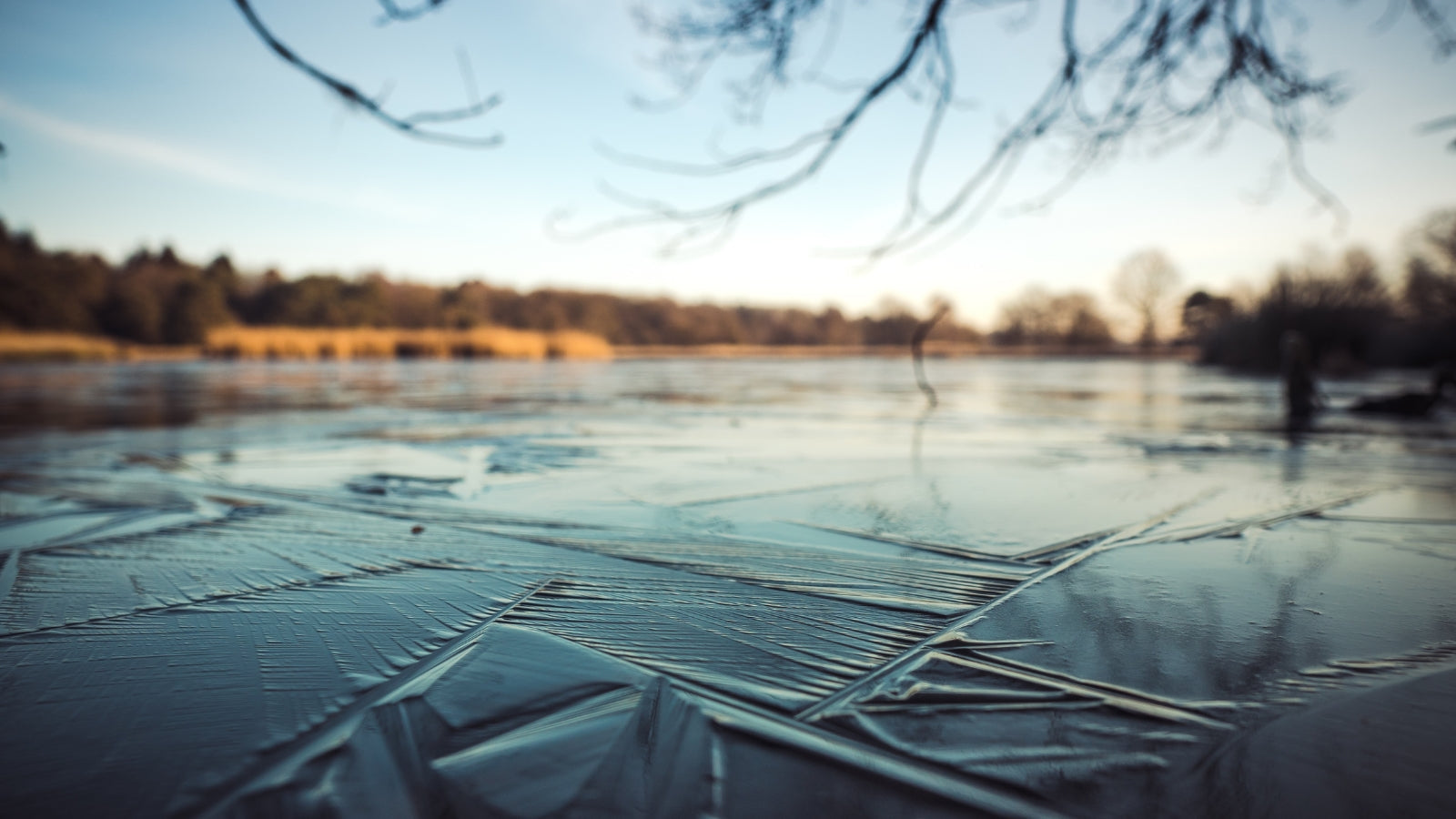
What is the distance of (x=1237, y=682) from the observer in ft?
3.88

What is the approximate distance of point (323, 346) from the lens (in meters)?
26.3

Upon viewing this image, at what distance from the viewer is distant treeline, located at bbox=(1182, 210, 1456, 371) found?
18562 mm

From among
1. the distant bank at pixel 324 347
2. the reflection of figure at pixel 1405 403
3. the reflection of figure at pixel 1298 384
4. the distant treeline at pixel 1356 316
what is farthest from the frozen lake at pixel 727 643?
the distant bank at pixel 324 347

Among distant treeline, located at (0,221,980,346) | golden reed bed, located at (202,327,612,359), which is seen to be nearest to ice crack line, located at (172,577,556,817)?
golden reed bed, located at (202,327,612,359)

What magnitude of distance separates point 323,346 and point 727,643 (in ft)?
97.1

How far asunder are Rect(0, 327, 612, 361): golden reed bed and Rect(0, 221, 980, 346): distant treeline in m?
6.59

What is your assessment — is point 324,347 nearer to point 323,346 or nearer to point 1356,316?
point 323,346

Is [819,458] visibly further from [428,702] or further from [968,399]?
[968,399]

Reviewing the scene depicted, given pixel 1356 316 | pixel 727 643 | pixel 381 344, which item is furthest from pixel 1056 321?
pixel 727 643

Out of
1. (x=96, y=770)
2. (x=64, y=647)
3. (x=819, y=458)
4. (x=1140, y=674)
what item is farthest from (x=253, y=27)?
(x=819, y=458)

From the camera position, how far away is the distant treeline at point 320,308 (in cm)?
3419

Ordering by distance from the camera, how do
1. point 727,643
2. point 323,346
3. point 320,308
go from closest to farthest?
point 727,643, point 323,346, point 320,308

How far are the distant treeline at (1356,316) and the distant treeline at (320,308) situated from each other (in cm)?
1900

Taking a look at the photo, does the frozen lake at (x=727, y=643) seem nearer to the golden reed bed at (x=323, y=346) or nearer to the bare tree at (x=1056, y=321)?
the golden reed bed at (x=323, y=346)
